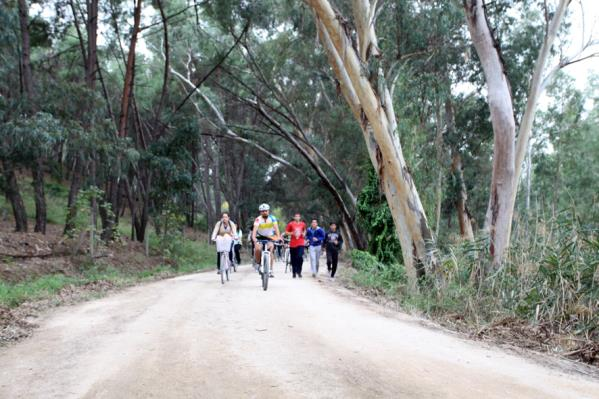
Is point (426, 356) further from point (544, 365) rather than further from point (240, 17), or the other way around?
point (240, 17)

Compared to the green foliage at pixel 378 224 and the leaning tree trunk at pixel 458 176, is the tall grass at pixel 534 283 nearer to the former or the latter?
the green foliage at pixel 378 224

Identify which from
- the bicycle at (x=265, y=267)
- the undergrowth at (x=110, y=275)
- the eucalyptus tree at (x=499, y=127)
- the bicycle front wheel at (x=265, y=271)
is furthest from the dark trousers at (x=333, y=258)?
the undergrowth at (x=110, y=275)

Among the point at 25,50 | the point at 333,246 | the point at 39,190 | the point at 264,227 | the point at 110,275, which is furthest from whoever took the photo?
the point at 39,190

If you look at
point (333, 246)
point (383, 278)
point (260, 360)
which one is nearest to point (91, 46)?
point (333, 246)

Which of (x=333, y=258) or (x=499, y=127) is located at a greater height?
(x=499, y=127)

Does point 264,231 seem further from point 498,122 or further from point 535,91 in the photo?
point 535,91

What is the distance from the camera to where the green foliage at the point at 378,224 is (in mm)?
18438

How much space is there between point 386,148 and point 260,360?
799 centimetres

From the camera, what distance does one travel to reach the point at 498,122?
484 inches

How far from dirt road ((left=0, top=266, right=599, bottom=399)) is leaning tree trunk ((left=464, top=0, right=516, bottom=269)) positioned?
16.6 feet

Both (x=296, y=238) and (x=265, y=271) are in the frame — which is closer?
(x=265, y=271)

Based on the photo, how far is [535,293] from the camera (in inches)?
327

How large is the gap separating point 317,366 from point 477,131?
20699 millimetres

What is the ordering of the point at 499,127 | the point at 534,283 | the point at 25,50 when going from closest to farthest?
the point at 534,283, the point at 499,127, the point at 25,50
